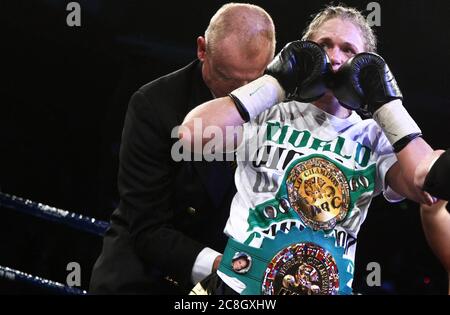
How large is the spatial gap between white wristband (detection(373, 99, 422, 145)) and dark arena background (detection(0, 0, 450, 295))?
1.69m

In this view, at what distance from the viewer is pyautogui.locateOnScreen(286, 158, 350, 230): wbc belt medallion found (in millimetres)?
1416

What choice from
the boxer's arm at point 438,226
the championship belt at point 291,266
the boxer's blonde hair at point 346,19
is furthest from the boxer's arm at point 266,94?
the boxer's arm at point 438,226

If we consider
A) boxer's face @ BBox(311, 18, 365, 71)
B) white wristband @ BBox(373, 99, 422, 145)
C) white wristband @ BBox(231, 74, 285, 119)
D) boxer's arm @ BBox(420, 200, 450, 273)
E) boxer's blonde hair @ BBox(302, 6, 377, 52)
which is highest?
boxer's blonde hair @ BBox(302, 6, 377, 52)

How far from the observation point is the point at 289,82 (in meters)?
1.51

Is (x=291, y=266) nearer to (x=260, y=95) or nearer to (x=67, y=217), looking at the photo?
(x=260, y=95)

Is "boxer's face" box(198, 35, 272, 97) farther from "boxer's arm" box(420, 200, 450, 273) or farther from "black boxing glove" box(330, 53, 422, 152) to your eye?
"boxer's arm" box(420, 200, 450, 273)

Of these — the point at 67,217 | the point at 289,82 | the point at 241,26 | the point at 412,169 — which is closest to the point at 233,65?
the point at 241,26

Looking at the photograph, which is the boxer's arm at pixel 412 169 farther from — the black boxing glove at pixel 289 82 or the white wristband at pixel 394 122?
the black boxing glove at pixel 289 82

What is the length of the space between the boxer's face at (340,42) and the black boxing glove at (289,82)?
79 millimetres

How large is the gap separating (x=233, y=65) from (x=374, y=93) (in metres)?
0.46

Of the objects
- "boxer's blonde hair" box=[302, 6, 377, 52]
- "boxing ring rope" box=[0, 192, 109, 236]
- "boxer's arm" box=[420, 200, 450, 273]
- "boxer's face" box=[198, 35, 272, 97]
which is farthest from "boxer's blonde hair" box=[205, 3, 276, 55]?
"boxing ring rope" box=[0, 192, 109, 236]

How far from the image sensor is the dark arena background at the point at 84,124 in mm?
3197

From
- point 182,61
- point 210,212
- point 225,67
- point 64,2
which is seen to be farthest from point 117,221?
point 64,2

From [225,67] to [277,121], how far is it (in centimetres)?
38
